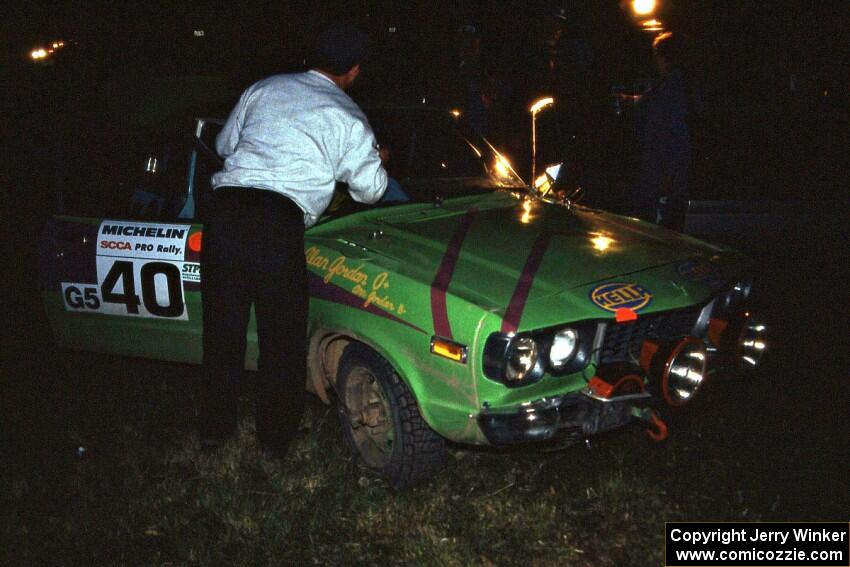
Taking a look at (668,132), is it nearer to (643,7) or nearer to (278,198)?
(278,198)

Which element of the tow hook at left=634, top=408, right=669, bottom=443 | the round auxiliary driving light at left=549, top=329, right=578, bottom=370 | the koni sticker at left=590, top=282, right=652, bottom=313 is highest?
the koni sticker at left=590, top=282, right=652, bottom=313

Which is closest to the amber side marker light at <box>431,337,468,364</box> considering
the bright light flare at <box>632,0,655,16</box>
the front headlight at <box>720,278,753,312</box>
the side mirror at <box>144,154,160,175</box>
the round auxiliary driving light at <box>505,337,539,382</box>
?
the round auxiliary driving light at <box>505,337,539,382</box>

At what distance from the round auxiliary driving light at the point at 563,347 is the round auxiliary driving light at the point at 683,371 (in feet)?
1.21

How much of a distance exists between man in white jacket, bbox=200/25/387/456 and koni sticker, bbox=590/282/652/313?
3.53ft

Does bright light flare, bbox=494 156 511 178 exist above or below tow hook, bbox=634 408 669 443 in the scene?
above

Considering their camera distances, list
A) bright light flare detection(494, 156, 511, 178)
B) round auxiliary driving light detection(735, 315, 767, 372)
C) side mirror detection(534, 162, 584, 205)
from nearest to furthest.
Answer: round auxiliary driving light detection(735, 315, 767, 372) → side mirror detection(534, 162, 584, 205) → bright light flare detection(494, 156, 511, 178)

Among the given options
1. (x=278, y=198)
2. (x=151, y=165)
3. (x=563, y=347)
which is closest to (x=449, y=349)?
(x=563, y=347)

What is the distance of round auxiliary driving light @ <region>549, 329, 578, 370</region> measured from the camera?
3236 millimetres

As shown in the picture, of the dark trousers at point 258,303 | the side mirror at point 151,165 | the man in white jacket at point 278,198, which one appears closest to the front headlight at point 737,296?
the man in white jacket at point 278,198

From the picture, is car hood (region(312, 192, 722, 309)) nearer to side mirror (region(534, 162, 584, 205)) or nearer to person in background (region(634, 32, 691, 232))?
side mirror (region(534, 162, 584, 205))

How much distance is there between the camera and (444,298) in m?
3.23

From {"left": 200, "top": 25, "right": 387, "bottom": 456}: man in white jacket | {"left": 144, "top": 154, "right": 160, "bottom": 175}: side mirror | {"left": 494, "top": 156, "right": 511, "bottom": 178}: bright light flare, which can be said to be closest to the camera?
{"left": 200, "top": 25, "right": 387, "bottom": 456}: man in white jacket

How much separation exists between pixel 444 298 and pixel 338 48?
1212 millimetres

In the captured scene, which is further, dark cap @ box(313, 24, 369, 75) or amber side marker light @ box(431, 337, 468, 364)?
dark cap @ box(313, 24, 369, 75)
